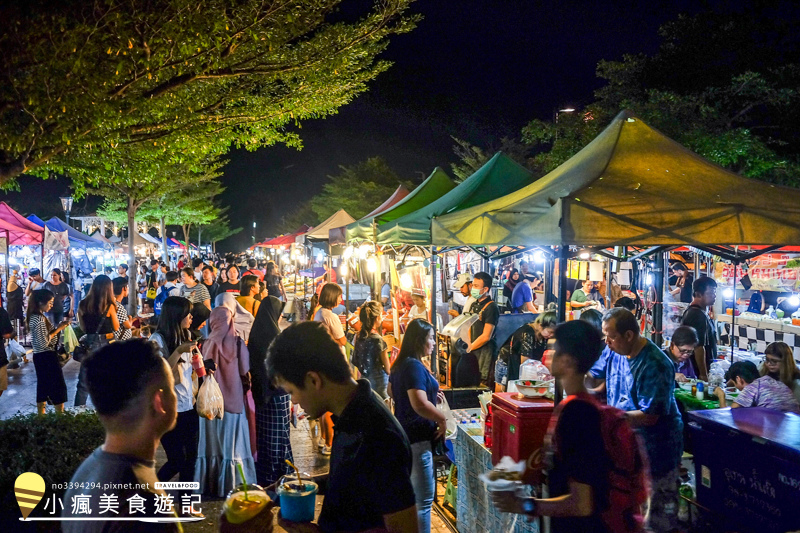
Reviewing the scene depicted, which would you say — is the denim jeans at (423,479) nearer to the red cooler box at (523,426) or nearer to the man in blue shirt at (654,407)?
the red cooler box at (523,426)

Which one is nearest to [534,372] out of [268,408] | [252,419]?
[268,408]

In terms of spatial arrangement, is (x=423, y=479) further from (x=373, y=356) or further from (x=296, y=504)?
(x=373, y=356)

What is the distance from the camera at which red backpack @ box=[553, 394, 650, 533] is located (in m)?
2.30

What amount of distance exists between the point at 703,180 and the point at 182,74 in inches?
196

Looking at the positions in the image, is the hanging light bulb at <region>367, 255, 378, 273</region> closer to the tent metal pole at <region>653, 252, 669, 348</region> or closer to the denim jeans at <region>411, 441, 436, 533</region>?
the tent metal pole at <region>653, 252, 669, 348</region>

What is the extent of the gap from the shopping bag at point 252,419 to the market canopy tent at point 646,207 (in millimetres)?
3077

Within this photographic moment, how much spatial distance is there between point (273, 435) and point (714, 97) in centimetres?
1616

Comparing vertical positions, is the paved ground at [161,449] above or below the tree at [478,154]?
below

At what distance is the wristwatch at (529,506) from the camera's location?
2.31 metres

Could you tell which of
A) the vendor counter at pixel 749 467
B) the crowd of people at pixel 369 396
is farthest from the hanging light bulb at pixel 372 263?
the vendor counter at pixel 749 467

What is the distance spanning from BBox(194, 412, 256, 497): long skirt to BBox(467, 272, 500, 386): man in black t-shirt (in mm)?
3474

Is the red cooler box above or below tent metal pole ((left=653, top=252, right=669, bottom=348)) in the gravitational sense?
below

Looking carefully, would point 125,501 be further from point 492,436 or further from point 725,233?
point 725,233

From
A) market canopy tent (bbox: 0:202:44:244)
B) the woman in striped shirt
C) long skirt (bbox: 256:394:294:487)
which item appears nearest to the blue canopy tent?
market canopy tent (bbox: 0:202:44:244)
